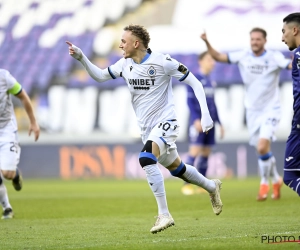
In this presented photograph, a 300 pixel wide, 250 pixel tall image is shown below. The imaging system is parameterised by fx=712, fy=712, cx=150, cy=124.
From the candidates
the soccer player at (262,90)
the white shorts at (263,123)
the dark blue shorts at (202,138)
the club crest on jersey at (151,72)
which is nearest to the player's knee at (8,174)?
the club crest on jersey at (151,72)

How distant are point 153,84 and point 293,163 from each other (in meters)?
1.91

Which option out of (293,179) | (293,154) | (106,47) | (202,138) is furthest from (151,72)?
(106,47)

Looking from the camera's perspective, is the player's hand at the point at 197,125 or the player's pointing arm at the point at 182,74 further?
the player's hand at the point at 197,125

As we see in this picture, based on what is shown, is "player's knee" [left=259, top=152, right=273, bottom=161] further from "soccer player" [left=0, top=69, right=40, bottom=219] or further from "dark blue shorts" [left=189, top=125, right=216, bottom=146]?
"soccer player" [left=0, top=69, right=40, bottom=219]

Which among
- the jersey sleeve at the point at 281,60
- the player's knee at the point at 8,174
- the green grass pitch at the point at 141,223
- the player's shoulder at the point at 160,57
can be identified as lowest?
the green grass pitch at the point at 141,223

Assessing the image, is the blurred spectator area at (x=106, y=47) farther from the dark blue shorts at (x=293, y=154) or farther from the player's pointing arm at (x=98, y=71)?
the dark blue shorts at (x=293, y=154)

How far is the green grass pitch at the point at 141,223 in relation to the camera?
6617mm

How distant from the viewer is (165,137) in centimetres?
764

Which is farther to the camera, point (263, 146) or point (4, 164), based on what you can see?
point (263, 146)

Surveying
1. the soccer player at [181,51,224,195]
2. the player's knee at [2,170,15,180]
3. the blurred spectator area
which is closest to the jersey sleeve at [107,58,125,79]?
the player's knee at [2,170,15,180]

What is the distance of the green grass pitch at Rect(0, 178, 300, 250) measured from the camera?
6.62 m

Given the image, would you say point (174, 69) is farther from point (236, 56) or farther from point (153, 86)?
point (236, 56)

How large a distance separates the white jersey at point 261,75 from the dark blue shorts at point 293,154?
5359mm

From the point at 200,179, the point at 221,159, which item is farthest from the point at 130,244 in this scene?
the point at 221,159
